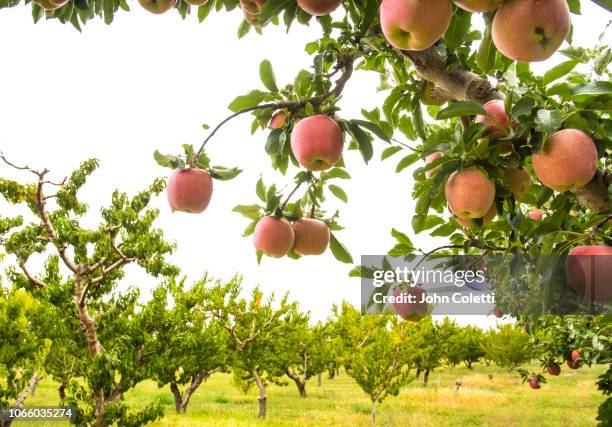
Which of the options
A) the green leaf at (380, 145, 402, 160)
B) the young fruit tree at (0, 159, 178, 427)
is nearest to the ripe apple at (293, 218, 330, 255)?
the green leaf at (380, 145, 402, 160)

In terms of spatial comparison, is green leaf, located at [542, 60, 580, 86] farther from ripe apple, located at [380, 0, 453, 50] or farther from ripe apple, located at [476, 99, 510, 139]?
ripe apple, located at [380, 0, 453, 50]

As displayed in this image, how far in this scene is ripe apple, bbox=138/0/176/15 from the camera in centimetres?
131

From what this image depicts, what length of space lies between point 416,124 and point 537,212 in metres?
0.81

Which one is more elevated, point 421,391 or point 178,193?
point 178,193

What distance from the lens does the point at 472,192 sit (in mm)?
1107

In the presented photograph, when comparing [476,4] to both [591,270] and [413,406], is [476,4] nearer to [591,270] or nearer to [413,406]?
[591,270]

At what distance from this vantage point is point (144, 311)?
27.5 ft

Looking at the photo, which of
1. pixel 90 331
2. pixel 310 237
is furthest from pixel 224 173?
pixel 90 331

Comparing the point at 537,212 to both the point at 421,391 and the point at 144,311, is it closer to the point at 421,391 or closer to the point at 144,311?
the point at 144,311

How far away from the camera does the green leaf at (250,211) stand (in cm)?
161

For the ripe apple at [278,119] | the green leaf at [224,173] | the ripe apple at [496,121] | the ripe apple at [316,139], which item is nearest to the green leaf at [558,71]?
the ripe apple at [496,121]

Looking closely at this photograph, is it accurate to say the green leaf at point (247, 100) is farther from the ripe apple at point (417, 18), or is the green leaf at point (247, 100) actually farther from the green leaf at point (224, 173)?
the ripe apple at point (417, 18)

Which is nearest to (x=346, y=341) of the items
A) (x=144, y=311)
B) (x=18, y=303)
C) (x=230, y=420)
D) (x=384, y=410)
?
(x=384, y=410)

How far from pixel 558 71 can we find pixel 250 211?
0.98 m
